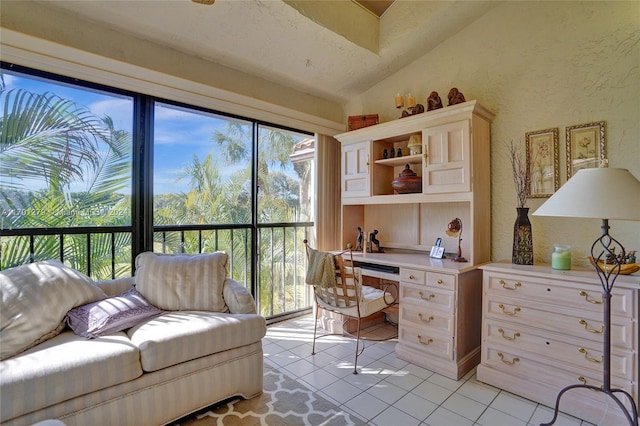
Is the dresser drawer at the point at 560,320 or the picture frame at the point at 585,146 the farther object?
the picture frame at the point at 585,146

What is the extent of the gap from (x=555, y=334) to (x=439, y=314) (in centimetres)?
71

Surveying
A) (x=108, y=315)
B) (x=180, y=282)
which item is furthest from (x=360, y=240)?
(x=108, y=315)

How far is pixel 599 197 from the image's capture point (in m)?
1.45

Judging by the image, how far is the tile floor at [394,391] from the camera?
72.3 inches

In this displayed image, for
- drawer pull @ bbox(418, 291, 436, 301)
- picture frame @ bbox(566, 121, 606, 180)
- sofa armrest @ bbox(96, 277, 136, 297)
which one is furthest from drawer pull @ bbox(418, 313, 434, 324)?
sofa armrest @ bbox(96, 277, 136, 297)

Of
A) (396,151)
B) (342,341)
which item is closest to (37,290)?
(342,341)

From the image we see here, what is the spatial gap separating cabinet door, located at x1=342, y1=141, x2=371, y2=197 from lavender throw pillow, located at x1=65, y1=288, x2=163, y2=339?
213 cm

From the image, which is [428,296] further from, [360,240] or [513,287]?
[360,240]

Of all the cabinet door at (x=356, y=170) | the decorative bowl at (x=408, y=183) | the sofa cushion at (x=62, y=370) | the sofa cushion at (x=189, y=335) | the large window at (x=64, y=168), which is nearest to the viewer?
the sofa cushion at (x=62, y=370)

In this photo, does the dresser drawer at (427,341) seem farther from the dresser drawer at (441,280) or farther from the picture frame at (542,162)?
the picture frame at (542,162)

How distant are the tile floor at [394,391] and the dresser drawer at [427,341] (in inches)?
6.1

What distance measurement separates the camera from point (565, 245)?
2.35 m

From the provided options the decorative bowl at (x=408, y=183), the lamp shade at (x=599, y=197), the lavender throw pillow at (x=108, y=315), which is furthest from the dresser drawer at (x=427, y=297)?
the lavender throw pillow at (x=108, y=315)

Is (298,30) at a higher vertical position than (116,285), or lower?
higher
